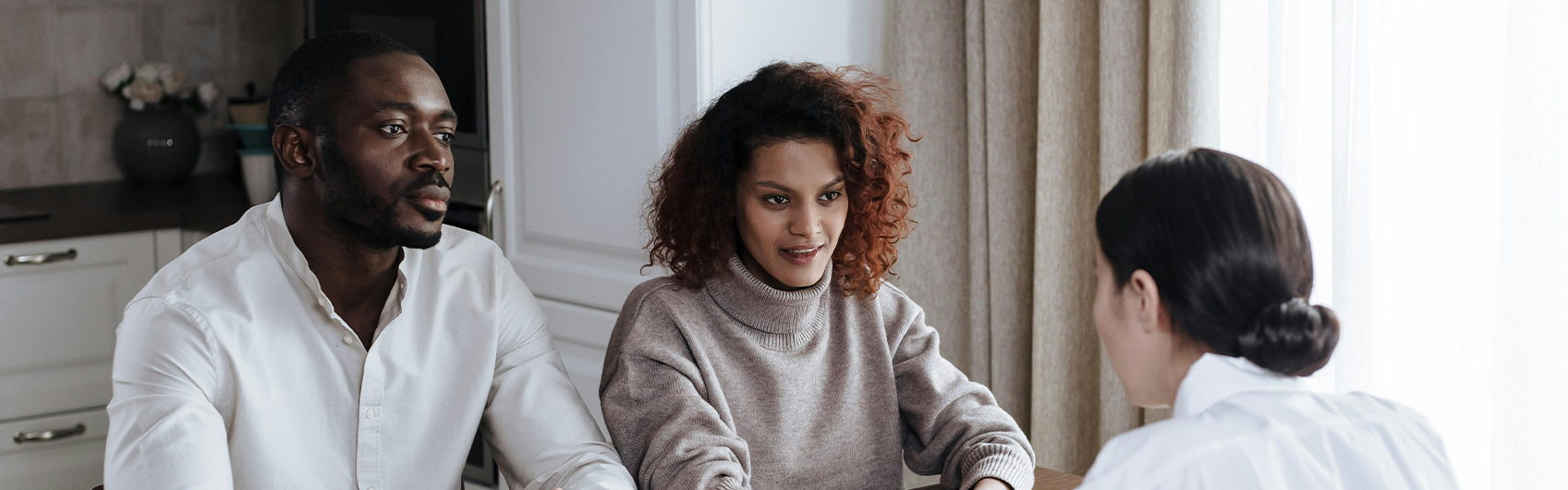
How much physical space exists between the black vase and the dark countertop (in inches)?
1.7

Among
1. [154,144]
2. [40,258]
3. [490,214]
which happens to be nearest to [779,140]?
[490,214]

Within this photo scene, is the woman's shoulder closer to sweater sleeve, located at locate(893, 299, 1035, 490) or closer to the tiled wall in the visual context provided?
sweater sleeve, located at locate(893, 299, 1035, 490)

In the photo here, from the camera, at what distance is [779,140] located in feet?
4.61

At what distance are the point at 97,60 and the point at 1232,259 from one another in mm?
3077

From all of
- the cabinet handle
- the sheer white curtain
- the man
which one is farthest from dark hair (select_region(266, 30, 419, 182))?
the sheer white curtain

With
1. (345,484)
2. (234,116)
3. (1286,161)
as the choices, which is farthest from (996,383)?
(234,116)

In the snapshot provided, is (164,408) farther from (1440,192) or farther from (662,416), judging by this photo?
(1440,192)

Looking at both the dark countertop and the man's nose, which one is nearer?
the man's nose

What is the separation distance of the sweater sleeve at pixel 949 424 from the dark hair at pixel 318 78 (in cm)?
68

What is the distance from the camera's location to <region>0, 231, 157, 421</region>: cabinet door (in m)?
2.54

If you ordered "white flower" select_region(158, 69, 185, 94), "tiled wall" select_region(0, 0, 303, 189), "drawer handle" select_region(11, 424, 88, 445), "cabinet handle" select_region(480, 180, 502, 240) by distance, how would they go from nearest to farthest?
"cabinet handle" select_region(480, 180, 502, 240)
"drawer handle" select_region(11, 424, 88, 445)
"tiled wall" select_region(0, 0, 303, 189)
"white flower" select_region(158, 69, 185, 94)

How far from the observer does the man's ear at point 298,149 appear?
4.18ft

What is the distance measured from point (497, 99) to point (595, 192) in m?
0.32

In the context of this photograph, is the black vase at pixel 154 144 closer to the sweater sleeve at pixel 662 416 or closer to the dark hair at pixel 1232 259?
the sweater sleeve at pixel 662 416
